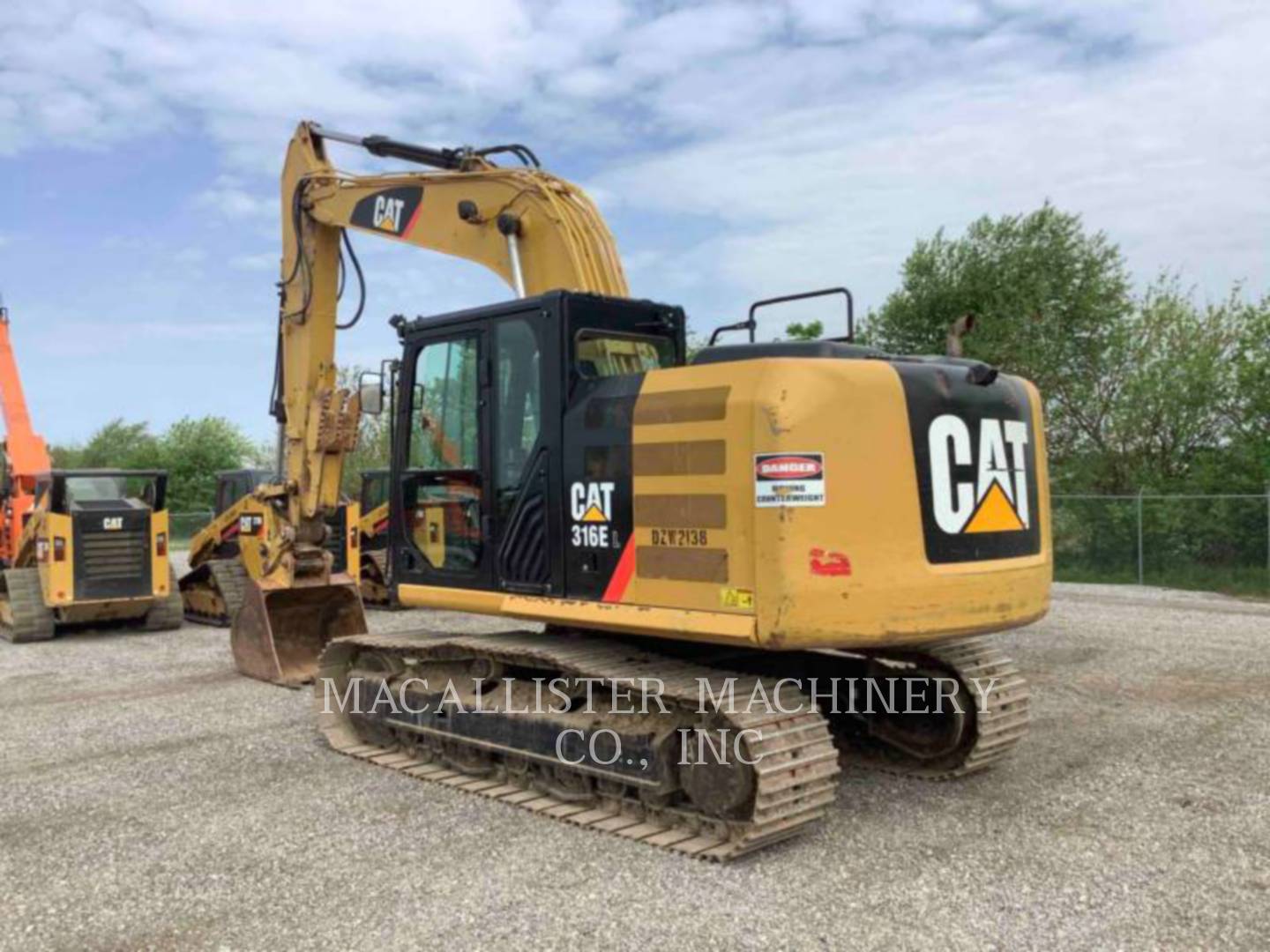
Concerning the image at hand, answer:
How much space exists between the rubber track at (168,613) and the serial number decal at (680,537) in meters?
10.0

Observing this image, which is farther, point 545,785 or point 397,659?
point 397,659

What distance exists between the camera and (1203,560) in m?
17.9

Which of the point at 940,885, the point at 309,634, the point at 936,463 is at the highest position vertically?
the point at 936,463

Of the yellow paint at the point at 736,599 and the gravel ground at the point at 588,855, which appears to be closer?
the gravel ground at the point at 588,855

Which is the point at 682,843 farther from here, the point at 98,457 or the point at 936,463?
the point at 98,457

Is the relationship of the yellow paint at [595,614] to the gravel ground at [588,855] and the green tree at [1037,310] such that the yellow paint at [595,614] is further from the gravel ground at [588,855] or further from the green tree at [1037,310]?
the green tree at [1037,310]

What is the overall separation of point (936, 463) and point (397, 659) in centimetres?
382

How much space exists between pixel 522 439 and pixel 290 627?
183 inches

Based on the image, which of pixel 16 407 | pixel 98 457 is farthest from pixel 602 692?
pixel 98 457

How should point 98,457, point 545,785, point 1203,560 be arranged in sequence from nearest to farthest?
1. point 545,785
2. point 1203,560
3. point 98,457

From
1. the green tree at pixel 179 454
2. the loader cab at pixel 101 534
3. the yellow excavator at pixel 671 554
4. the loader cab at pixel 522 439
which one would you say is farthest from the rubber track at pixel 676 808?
the green tree at pixel 179 454

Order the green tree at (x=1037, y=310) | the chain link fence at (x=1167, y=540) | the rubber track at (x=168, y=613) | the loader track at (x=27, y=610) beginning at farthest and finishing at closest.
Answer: the green tree at (x=1037, y=310)
the chain link fence at (x=1167, y=540)
the rubber track at (x=168, y=613)
the loader track at (x=27, y=610)

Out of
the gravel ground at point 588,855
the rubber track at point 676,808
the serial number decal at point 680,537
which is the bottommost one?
the gravel ground at point 588,855

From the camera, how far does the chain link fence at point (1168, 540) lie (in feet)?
56.6
